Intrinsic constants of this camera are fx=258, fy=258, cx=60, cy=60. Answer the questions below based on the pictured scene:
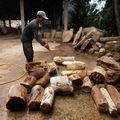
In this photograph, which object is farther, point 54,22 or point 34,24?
point 54,22

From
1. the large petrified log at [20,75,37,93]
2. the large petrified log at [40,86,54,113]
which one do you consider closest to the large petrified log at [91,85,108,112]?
the large petrified log at [40,86,54,113]

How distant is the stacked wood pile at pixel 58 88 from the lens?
16.8 ft

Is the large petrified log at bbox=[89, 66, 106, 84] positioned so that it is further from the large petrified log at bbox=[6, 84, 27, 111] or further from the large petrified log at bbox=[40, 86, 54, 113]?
the large petrified log at bbox=[6, 84, 27, 111]

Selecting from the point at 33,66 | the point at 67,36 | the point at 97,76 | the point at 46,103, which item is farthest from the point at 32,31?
the point at 67,36

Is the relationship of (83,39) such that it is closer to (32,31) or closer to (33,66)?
(32,31)

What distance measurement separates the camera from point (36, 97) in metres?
5.38

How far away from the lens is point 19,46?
12086 mm

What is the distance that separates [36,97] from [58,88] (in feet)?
2.23

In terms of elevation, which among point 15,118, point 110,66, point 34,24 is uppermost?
point 34,24

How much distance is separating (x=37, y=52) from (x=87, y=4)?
6993 mm

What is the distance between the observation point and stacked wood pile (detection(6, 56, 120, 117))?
513 centimetres

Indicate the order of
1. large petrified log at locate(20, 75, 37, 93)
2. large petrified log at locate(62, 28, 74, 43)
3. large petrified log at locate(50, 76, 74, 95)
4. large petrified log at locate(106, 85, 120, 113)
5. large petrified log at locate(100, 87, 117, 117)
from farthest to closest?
large petrified log at locate(62, 28, 74, 43) < large petrified log at locate(20, 75, 37, 93) < large petrified log at locate(50, 76, 74, 95) < large petrified log at locate(106, 85, 120, 113) < large petrified log at locate(100, 87, 117, 117)

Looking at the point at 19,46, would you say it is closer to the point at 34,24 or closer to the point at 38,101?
the point at 34,24

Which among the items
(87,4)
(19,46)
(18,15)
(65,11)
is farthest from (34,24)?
(18,15)
